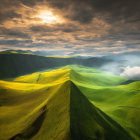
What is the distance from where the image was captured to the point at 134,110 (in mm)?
77875

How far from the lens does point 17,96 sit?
267 feet

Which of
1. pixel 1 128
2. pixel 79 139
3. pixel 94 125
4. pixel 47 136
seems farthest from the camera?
pixel 1 128

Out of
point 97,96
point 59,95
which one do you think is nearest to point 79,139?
point 59,95

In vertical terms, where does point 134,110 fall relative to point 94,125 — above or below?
below

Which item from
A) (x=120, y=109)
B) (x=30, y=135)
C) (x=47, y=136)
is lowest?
(x=120, y=109)

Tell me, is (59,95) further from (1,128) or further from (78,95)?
(1,128)

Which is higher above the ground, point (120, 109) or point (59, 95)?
point (59, 95)

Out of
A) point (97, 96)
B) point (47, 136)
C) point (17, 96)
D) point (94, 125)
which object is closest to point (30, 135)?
point (47, 136)

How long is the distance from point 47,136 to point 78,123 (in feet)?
35.4

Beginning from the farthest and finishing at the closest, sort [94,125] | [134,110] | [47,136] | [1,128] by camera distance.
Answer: [134,110] < [1,128] < [94,125] < [47,136]

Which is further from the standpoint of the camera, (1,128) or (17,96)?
(17,96)

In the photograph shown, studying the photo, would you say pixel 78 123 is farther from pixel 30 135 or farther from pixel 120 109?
pixel 120 109

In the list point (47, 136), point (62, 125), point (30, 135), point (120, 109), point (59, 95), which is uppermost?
point (59, 95)

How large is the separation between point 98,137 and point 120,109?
58.1 m
